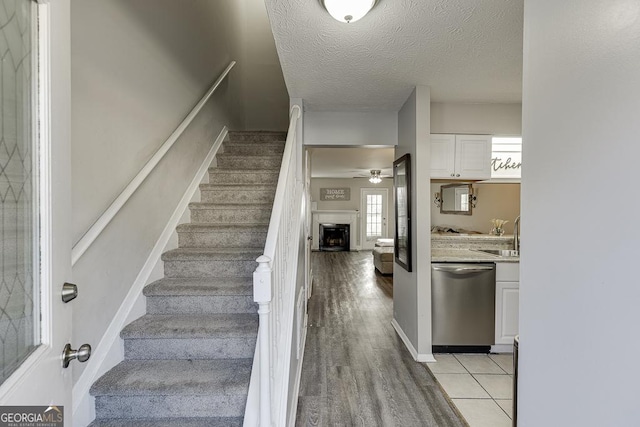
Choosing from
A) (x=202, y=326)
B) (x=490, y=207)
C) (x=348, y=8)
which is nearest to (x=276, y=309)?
(x=202, y=326)

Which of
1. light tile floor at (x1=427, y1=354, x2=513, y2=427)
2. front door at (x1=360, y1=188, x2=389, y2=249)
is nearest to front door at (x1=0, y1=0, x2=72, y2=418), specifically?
light tile floor at (x1=427, y1=354, x2=513, y2=427)

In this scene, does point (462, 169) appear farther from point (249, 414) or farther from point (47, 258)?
point (47, 258)

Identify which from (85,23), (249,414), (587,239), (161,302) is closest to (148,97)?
(85,23)

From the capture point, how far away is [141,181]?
1.88 metres

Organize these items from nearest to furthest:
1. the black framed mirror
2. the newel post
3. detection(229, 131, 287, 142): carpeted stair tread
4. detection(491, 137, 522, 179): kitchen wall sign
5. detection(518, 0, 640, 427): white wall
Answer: detection(518, 0, 640, 427): white wall < the newel post < the black framed mirror < detection(491, 137, 522, 179): kitchen wall sign < detection(229, 131, 287, 142): carpeted stair tread

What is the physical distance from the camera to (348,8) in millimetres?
1555

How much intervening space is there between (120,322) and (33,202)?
123cm

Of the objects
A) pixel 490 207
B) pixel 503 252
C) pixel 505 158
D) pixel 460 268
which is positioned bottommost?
pixel 460 268

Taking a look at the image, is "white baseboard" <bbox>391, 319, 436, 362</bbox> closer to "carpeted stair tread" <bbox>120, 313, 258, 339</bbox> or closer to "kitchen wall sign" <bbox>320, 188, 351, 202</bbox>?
"carpeted stair tread" <bbox>120, 313, 258, 339</bbox>

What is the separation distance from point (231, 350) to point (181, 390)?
0.33 m

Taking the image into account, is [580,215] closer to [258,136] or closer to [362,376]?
→ [362,376]

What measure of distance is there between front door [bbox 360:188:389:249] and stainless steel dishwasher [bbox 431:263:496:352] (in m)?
7.29

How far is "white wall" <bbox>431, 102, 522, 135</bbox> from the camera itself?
3.21m

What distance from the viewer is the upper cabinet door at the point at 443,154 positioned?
126 inches
